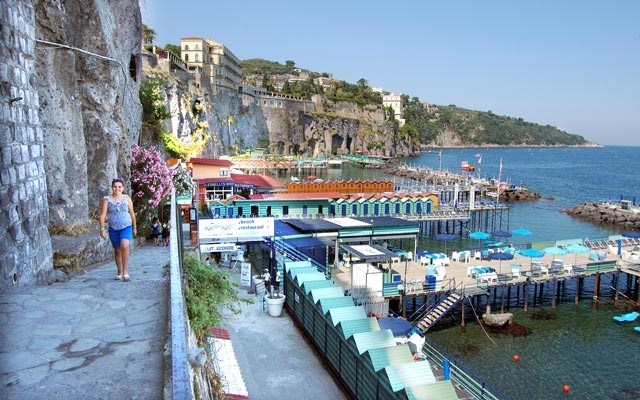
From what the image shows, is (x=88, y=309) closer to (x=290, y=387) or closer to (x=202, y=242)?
(x=290, y=387)

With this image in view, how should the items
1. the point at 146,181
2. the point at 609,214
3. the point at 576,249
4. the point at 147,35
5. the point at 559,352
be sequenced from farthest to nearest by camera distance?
the point at 147,35 < the point at 609,214 < the point at 576,249 < the point at 559,352 < the point at 146,181

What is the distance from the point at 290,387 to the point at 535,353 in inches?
543

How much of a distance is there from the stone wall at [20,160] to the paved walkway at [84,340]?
0.45 meters

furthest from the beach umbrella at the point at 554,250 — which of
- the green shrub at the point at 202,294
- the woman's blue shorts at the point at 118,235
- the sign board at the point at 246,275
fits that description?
the woman's blue shorts at the point at 118,235

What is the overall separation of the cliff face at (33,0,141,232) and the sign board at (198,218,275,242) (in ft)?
19.6

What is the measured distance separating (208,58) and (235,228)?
292 feet

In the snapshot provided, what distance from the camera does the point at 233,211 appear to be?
1496 inches

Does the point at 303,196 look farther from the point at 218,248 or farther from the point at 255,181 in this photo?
the point at 218,248

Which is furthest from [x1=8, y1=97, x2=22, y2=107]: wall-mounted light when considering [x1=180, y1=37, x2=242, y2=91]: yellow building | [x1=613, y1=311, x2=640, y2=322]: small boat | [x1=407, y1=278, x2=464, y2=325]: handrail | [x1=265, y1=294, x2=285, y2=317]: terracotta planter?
[x1=180, y1=37, x2=242, y2=91]: yellow building

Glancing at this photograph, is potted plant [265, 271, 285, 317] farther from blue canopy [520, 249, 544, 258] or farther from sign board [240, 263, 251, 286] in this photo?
blue canopy [520, 249, 544, 258]

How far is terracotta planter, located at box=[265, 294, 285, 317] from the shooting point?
64.2 ft

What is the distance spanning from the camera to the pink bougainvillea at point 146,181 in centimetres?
1842

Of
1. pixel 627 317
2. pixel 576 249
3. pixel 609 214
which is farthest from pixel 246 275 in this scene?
pixel 609 214

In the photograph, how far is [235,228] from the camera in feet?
79.9
